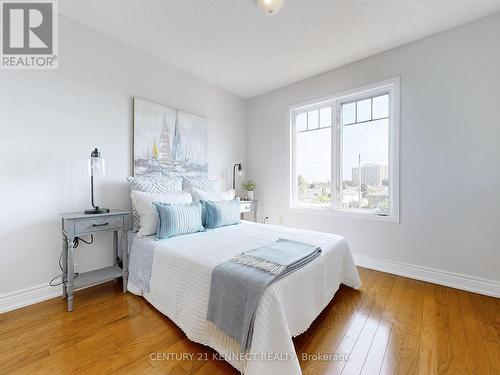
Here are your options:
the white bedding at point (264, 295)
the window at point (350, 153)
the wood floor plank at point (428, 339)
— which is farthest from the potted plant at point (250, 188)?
the wood floor plank at point (428, 339)

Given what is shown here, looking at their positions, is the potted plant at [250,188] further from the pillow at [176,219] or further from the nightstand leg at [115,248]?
the nightstand leg at [115,248]

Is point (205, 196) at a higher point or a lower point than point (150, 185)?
lower

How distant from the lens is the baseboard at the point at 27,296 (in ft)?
6.10

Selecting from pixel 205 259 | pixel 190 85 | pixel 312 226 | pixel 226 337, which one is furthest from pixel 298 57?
pixel 226 337

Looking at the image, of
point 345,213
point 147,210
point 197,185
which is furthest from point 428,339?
point 197,185

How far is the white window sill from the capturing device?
2723 mm

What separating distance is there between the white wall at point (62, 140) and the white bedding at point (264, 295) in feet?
2.57

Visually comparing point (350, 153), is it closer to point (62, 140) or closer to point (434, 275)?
point (434, 275)

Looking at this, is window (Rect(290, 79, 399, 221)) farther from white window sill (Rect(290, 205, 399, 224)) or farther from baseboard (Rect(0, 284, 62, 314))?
baseboard (Rect(0, 284, 62, 314))

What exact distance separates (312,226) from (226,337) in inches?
90.6

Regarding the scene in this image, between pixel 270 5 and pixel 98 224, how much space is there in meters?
2.43

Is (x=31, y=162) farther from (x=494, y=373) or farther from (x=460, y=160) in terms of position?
(x=460, y=160)

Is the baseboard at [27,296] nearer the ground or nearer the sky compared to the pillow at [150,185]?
nearer the ground

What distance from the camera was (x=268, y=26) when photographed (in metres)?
2.22
